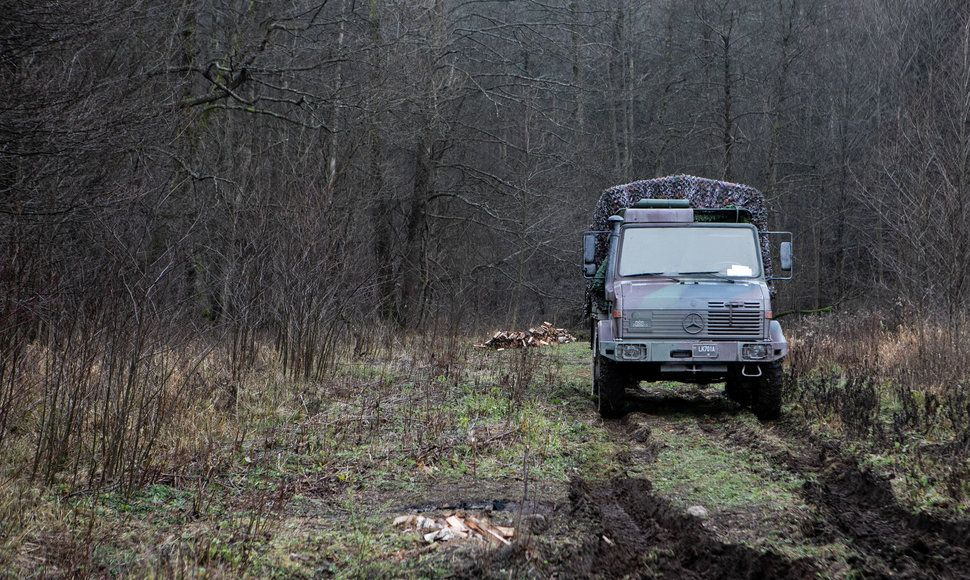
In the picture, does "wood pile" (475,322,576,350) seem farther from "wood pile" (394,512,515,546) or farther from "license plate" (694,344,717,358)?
"wood pile" (394,512,515,546)

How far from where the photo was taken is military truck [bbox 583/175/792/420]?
29.4ft

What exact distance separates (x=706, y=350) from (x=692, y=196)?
13.9 ft

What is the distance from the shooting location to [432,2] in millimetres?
18656

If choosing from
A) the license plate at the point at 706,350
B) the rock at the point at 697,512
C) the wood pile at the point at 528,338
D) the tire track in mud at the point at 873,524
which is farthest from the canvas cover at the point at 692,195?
the rock at the point at 697,512

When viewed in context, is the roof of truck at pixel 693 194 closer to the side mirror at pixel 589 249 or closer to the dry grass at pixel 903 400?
the side mirror at pixel 589 249

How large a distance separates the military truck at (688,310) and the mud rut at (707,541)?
9.48 feet

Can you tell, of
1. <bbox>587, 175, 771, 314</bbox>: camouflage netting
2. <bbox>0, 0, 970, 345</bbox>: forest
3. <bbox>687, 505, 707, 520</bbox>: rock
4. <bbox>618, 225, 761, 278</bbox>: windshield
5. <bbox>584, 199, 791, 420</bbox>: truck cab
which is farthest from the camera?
<bbox>587, 175, 771, 314</bbox>: camouflage netting

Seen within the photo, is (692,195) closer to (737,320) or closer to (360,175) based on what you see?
(737,320)

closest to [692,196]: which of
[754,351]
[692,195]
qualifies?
[692,195]

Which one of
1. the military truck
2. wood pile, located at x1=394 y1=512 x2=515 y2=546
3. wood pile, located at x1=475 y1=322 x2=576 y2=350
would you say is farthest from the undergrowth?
wood pile, located at x1=475 y1=322 x2=576 y2=350

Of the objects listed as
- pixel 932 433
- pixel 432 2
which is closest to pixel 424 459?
pixel 932 433

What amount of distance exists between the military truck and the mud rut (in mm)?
2889

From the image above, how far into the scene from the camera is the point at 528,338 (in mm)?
20562

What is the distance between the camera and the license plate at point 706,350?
8.90 meters
